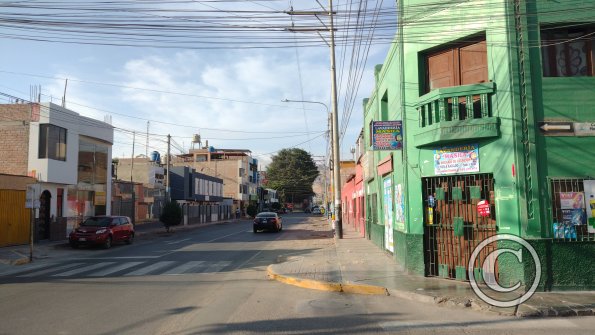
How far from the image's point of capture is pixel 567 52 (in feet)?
33.2

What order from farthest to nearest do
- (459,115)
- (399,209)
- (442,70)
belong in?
(399,209)
(442,70)
(459,115)

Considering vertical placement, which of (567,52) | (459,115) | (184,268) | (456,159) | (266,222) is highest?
(567,52)

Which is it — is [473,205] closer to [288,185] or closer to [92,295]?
[92,295]

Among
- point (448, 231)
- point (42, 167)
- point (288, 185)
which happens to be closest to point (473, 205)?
point (448, 231)

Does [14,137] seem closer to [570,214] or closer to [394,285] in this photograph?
[394,285]

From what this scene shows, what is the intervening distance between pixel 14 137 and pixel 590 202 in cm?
2483

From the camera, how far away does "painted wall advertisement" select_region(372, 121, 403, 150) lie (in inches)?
473

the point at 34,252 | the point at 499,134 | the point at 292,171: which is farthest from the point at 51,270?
the point at 292,171

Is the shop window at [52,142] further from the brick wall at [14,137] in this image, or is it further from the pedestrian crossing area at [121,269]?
the pedestrian crossing area at [121,269]

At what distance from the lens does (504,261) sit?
976 centimetres

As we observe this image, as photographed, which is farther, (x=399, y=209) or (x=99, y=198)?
→ (x=99, y=198)

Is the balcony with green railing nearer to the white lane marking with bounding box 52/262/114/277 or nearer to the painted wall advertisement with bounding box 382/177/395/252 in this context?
the painted wall advertisement with bounding box 382/177/395/252

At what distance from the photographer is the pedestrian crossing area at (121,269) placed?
12.8 metres

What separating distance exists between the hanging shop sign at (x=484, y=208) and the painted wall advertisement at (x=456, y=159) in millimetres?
735
